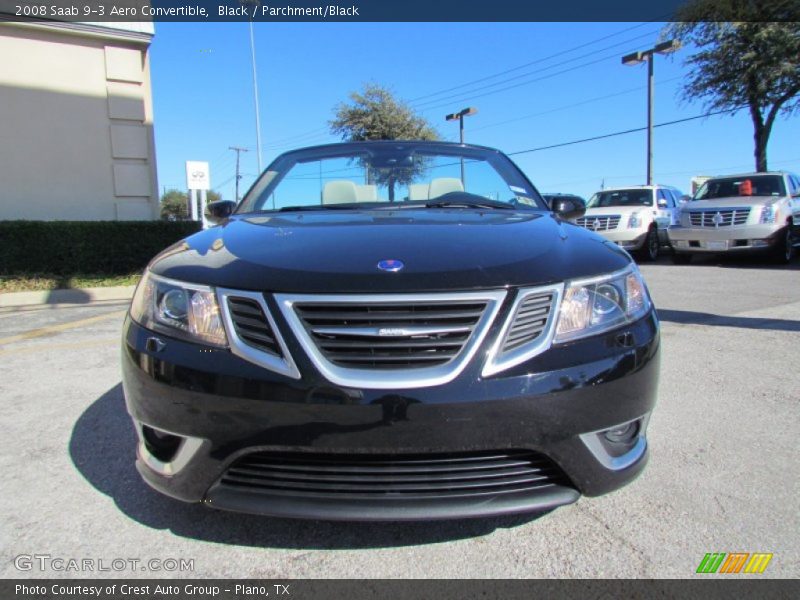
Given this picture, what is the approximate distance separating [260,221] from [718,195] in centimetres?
1192

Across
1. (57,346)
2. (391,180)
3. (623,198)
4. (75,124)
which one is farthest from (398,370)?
(623,198)

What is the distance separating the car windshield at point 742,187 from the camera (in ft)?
36.8

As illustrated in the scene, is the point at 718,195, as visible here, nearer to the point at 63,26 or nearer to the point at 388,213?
the point at 388,213

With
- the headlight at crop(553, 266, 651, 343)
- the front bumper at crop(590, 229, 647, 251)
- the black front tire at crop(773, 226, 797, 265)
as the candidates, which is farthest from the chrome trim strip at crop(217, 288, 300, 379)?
Result: the front bumper at crop(590, 229, 647, 251)

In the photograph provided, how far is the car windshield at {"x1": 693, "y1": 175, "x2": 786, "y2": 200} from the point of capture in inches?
441

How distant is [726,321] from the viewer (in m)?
5.57

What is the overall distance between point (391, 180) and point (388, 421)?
202 cm

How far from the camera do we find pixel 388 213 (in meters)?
2.65

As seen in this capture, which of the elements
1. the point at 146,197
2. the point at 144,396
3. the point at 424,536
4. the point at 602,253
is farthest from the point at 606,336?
the point at 146,197

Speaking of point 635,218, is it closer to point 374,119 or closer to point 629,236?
point 629,236

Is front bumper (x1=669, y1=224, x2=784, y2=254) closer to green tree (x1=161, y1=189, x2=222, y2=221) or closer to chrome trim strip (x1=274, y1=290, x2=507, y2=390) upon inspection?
chrome trim strip (x1=274, y1=290, x2=507, y2=390)

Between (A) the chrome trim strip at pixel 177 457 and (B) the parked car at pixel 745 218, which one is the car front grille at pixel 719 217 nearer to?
(B) the parked car at pixel 745 218

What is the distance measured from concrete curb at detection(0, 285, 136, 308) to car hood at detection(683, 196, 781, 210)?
10689 millimetres

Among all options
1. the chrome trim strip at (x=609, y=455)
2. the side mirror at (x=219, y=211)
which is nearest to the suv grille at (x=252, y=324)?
the chrome trim strip at (x=609, y=455)
